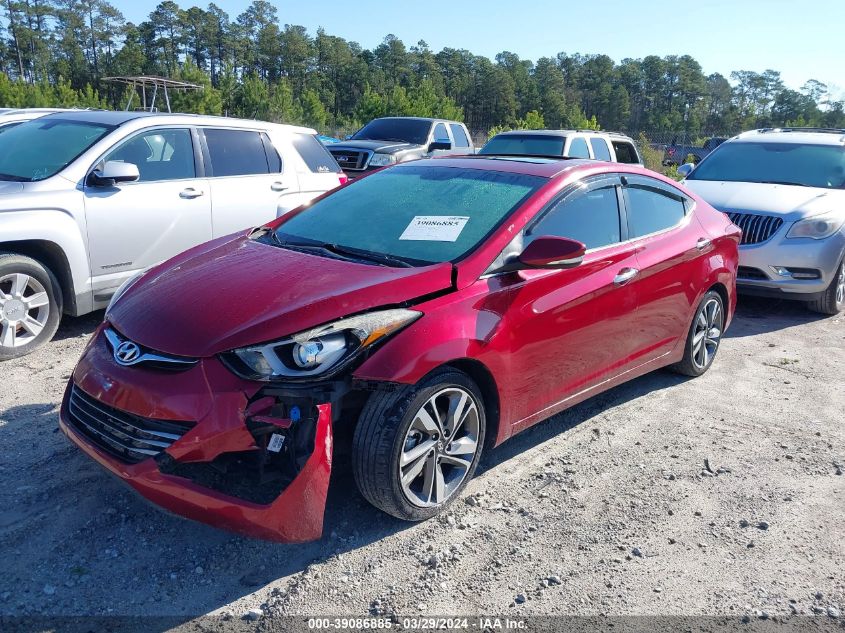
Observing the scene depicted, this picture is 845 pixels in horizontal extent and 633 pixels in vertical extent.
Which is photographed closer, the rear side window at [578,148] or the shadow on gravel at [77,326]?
the shadow on gravel at [77,326]

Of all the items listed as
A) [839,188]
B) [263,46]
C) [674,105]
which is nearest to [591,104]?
[674,105]

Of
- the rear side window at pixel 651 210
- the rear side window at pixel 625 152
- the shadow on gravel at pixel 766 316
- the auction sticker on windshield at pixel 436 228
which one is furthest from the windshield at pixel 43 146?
the rear side window at pixel 625 152

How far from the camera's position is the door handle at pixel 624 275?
422cm

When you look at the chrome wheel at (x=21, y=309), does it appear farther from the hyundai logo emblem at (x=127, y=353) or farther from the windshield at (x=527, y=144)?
the windshield at (x=527, y=144)

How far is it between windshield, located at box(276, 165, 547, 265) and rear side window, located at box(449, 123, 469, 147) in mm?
11907

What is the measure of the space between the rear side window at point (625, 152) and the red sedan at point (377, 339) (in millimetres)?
8247

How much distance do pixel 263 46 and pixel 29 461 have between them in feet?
309

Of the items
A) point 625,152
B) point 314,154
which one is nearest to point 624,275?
point 314,154

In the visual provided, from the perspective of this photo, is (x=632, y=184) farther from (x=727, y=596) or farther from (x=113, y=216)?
(x=113, y=216)

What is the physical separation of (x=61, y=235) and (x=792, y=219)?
7060mm

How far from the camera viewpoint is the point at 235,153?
6840 mm

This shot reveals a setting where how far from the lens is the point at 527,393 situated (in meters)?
3.74

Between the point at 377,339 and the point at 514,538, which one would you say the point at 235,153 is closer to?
the point at 377,339

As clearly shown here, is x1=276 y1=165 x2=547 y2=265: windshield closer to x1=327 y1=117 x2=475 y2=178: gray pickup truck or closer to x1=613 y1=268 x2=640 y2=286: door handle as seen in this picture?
x1=613 y1=268 x2=640 y2=286: door handle
